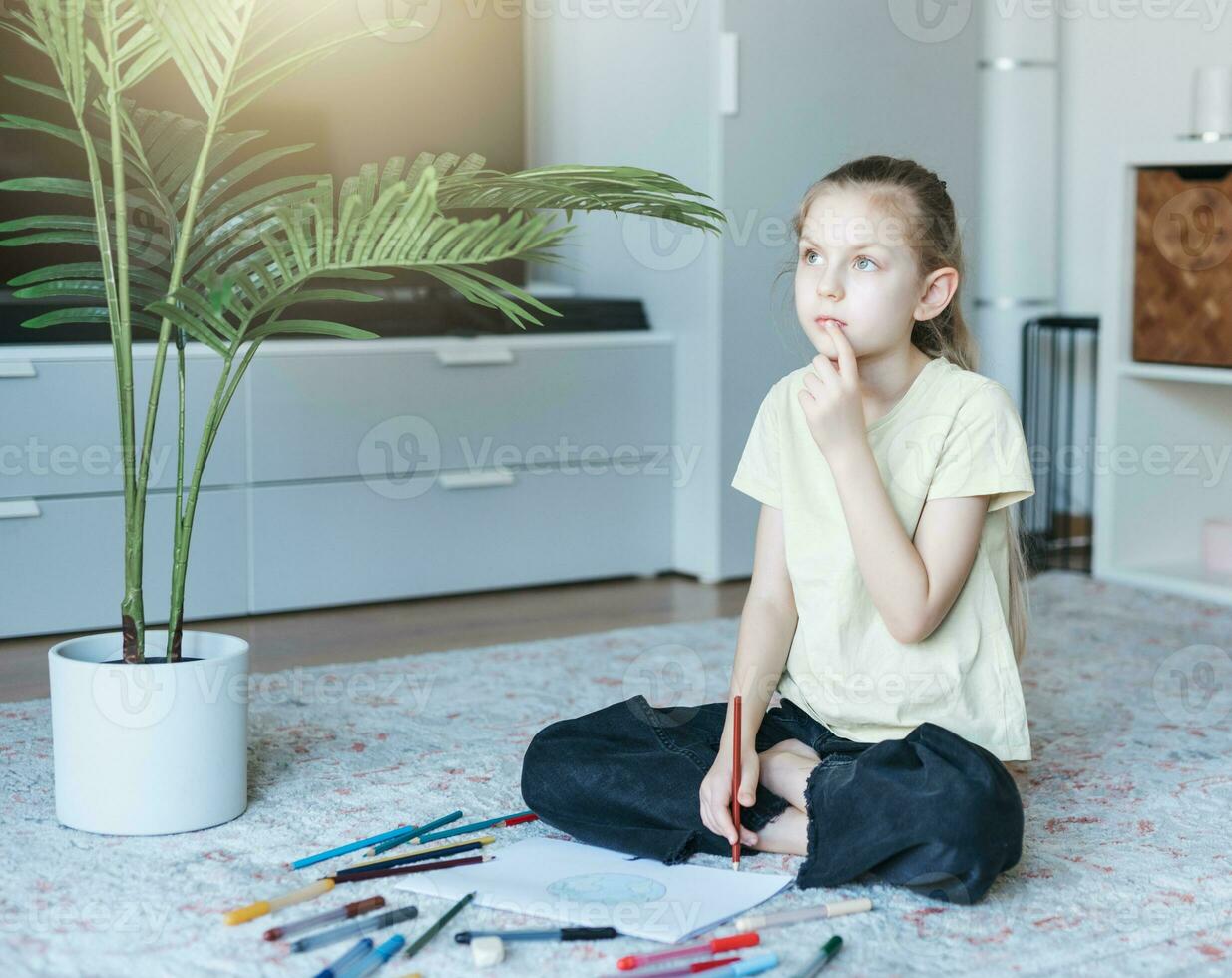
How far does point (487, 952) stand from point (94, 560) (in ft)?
4.52

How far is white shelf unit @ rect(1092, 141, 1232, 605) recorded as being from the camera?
2795 mm

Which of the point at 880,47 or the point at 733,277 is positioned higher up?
the point at 880,47

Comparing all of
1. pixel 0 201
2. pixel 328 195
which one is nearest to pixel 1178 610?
pixel 328 195

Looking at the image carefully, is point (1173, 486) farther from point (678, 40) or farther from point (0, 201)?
point (0, 201)

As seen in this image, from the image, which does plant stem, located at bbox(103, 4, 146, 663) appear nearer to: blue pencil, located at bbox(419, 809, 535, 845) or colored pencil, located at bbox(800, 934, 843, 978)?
blue pencil, located at bbox(419, 809, 535, 845)

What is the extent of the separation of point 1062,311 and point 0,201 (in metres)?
2.07

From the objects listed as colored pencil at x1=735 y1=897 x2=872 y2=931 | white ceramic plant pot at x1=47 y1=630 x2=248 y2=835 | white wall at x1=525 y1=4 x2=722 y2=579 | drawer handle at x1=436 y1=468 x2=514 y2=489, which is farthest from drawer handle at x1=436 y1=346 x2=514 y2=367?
colored pencil at x1=735 y1=897 x2=872 y2=931

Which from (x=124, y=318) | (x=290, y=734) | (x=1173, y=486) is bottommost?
(x=290, y=734)

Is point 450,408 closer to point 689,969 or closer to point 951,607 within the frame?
point 951,607

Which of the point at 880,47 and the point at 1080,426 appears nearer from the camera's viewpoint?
the point at 880,47

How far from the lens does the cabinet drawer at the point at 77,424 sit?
2.27 meters

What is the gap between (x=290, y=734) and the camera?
183 centimetres

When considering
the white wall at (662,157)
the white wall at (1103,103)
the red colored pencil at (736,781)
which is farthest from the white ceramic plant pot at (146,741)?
the white wall at (1103,103)

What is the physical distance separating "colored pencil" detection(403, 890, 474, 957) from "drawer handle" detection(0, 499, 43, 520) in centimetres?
126
